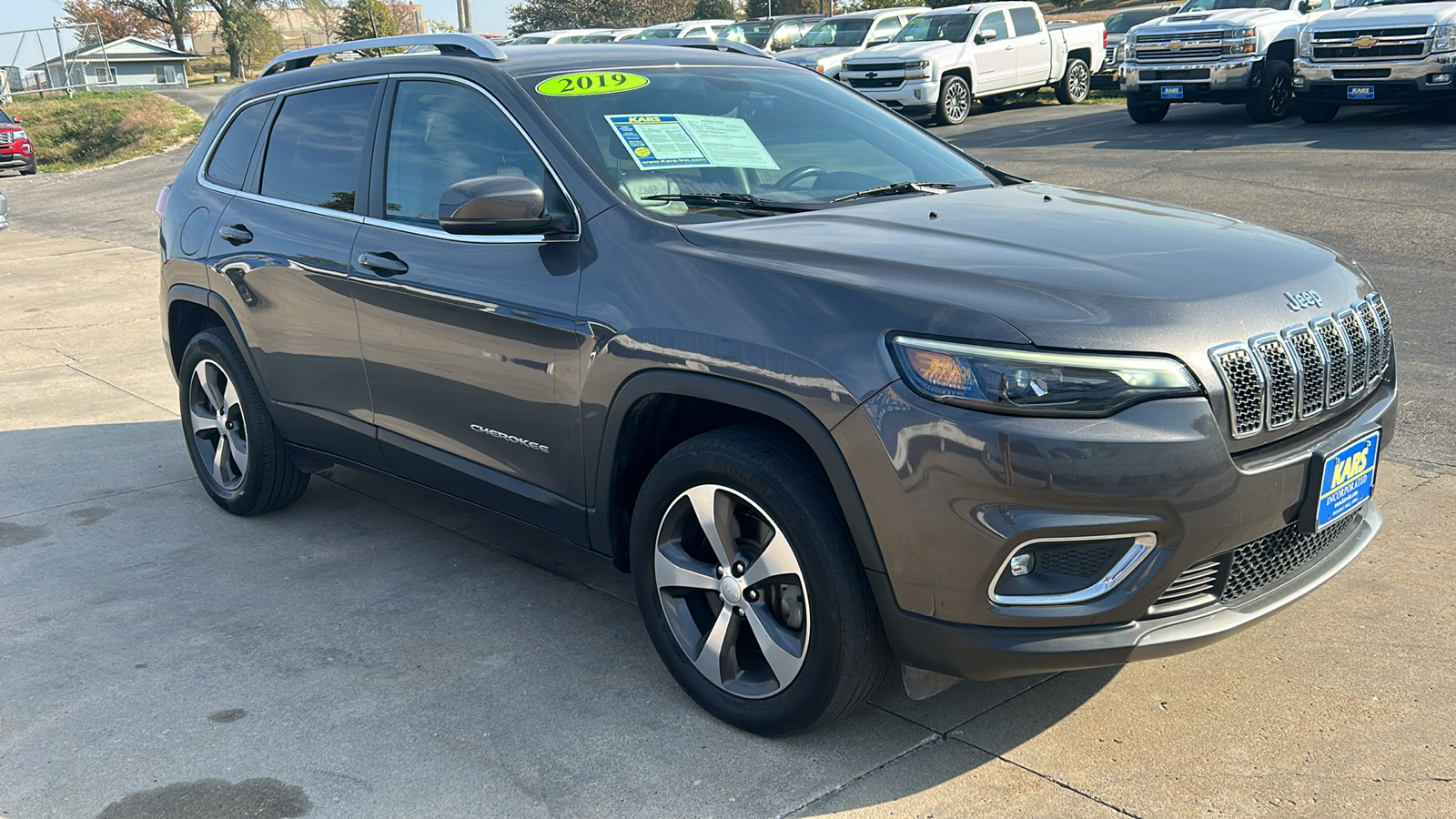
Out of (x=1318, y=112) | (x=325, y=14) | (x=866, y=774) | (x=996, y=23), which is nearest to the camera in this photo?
(x=866, y=774)

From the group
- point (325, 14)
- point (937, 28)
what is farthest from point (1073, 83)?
point (325, 14)

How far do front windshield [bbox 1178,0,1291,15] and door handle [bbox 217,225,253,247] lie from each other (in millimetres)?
15451

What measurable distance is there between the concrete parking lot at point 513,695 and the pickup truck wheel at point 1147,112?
12726mm

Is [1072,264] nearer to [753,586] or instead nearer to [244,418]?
[753,586]

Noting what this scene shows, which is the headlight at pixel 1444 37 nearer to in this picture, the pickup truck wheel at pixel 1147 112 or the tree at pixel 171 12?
the pickup truck wheel at pixel 1147 112

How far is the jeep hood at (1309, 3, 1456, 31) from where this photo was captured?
46.1 ft

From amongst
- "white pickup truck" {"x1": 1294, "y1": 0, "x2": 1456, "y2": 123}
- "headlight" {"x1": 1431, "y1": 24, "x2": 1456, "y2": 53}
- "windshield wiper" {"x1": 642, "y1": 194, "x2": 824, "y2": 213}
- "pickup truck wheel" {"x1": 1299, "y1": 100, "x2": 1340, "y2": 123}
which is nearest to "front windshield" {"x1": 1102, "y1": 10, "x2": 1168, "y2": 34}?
"pickup truck wheel" {"x1": 1299, "y1": 100, "x2": 1340, "y2": 123}

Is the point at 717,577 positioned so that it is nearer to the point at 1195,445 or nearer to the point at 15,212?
the point at 1195,445

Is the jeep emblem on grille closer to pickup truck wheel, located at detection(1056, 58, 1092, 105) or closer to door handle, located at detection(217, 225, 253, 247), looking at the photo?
door handle, located at detection(217, 225, 253, 247)

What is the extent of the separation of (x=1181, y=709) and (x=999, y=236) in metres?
1.33

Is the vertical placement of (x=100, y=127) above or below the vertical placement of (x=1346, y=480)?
below

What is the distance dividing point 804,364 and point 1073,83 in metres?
22.0

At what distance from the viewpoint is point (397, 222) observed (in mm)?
4160

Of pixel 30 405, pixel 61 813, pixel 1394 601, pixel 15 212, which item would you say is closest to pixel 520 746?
pixel 61 813
